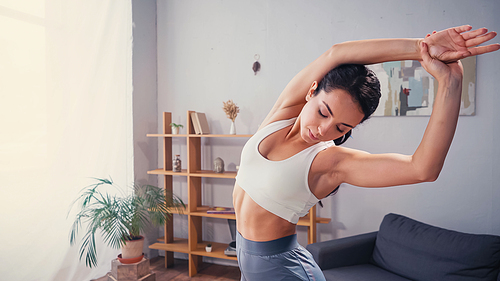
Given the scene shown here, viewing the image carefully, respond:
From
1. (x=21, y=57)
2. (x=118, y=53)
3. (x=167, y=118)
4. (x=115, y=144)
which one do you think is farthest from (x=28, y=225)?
(x=118, y=53)

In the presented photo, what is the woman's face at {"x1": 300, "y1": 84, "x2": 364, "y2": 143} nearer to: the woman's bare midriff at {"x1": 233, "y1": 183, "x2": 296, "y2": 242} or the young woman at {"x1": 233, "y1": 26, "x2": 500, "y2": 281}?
the young woman at {"x1": 233, "y1": 26, "x2": 500, "y2": 281}

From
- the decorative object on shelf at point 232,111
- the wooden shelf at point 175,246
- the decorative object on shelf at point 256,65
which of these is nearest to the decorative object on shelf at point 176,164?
the decorative object on shelf at point 232,111

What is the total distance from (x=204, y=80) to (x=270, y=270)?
2.86 meters

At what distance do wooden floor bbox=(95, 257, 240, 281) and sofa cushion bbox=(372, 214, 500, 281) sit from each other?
140 centimetres

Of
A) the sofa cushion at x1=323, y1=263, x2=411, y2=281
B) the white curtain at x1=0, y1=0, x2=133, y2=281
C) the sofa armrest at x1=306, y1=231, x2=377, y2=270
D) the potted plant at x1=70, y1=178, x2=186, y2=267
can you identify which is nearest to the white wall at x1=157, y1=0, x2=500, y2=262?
the sofa armrest at x1=306, y1=231, x2=377, y2=270

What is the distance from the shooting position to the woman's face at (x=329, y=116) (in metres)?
0.83

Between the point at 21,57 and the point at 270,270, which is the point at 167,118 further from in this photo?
the point at 270,270

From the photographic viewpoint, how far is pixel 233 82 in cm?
344

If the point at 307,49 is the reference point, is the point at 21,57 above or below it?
below

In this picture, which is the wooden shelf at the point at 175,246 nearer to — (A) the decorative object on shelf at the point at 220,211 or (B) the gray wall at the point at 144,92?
(B) the gray wall at the point at 144,92

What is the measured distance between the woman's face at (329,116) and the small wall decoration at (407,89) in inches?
87.6

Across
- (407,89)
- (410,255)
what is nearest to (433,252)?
(410,255)

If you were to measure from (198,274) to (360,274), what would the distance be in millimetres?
1620

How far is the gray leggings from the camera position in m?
0.97
